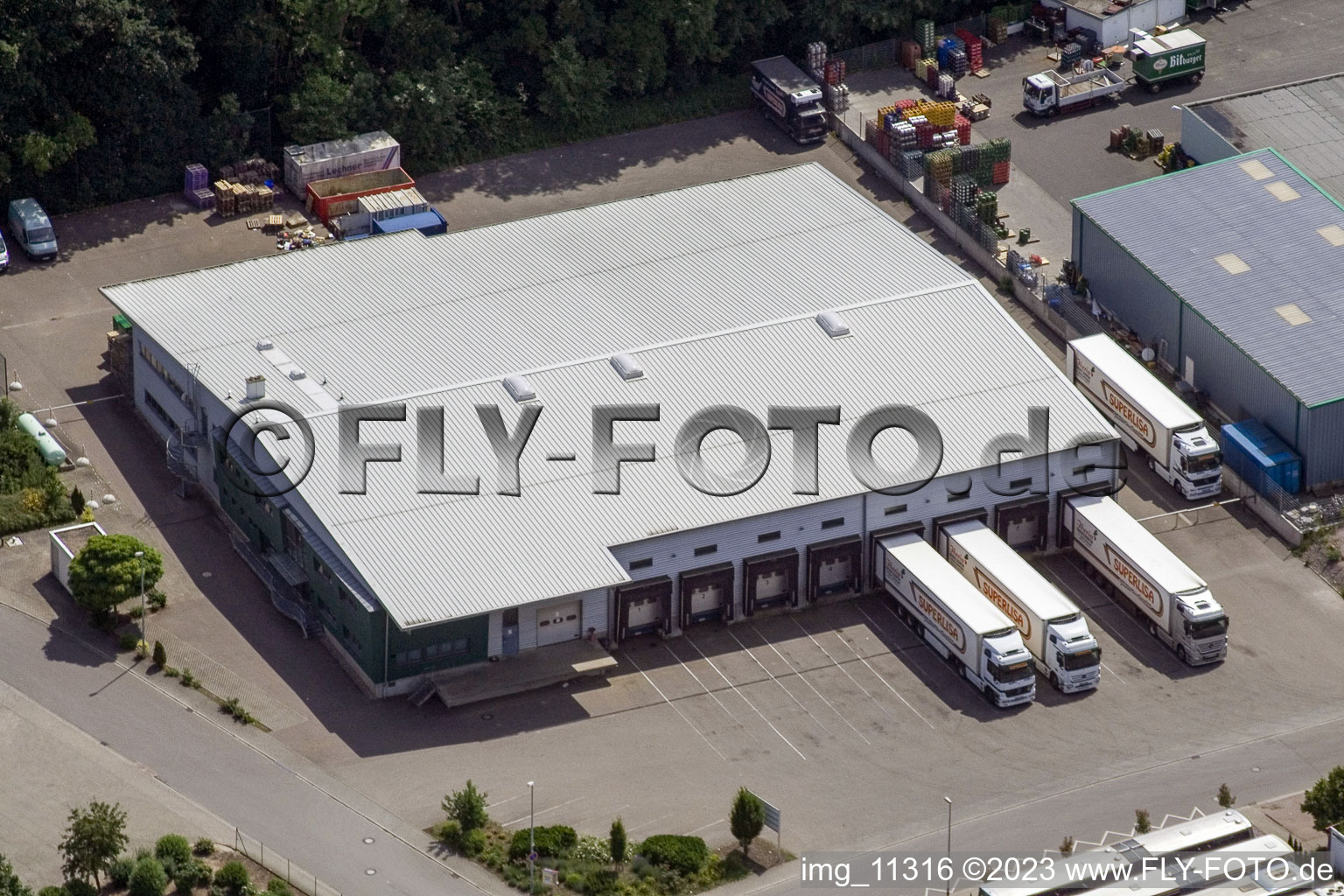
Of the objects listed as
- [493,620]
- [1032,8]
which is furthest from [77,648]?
[1032,8]

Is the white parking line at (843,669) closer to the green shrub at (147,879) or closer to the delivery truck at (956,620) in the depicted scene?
the delivery truck at (956,620)

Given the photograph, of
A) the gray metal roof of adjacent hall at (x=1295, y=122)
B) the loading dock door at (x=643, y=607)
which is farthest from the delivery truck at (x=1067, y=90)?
the loading dock door at (x=643, y=607)

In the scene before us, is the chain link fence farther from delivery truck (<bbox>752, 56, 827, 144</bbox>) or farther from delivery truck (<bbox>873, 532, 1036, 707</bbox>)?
delivery truck (<bbox>752, 56, 827, 144</bbox>)

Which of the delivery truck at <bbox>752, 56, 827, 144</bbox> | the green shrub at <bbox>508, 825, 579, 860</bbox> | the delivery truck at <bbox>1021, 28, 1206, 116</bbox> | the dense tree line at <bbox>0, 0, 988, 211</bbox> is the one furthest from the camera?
the delivery truck at <bbox>1021, 28, 1206, 116</bbox>

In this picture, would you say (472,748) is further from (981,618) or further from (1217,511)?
(1217,511)

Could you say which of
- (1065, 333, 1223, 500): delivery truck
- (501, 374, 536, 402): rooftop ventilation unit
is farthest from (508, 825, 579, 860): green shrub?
(1065, 333, 1223, 500): delivery truck
